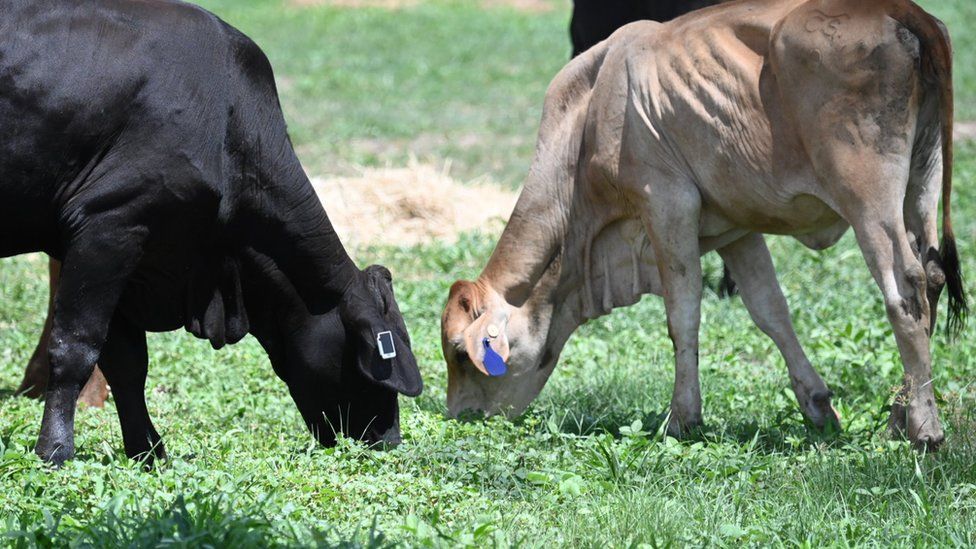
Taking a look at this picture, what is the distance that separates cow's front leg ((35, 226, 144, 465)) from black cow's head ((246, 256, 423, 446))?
30.3 inches

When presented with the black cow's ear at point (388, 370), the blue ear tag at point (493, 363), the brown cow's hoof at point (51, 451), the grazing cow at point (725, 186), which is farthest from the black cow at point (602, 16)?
the brown cow's hoof at point (51, 451)

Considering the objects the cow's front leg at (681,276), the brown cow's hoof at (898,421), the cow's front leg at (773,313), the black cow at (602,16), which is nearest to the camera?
the brown cow's hoof at (898,421)

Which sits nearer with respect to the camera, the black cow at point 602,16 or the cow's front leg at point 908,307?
the cow's front leg at point 908,307

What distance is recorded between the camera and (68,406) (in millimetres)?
5215

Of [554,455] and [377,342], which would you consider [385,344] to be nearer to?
[377,342]

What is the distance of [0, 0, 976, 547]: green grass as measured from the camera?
4.50 metres

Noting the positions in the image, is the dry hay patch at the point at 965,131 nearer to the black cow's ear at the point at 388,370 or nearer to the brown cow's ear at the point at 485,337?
the brown cow's ear at the point at 485,337

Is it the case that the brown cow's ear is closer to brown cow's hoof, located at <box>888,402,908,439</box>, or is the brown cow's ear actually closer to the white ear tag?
the white ear tag

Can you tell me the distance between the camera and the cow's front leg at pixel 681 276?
20.4 ft

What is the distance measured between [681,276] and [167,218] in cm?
245

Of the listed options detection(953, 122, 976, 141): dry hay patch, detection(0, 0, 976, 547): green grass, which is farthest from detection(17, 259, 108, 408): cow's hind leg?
detection(953, 122, 976, 141): dry hay patch

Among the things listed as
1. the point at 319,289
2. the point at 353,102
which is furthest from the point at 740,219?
the point at 353,102

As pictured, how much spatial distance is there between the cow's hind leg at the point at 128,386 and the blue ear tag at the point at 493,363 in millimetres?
1674

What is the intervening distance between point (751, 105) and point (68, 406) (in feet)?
10.5
